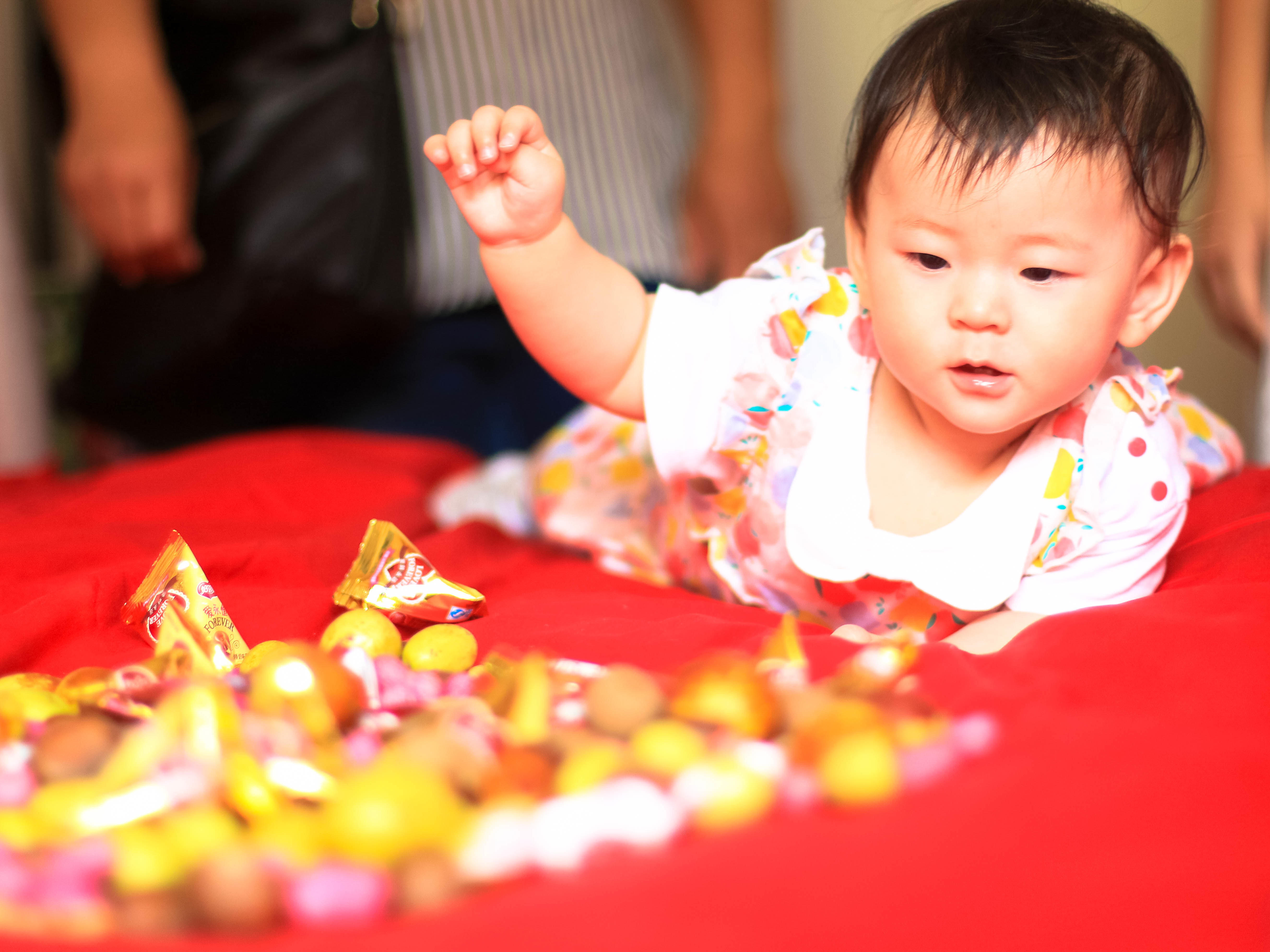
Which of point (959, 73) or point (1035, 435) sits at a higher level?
point (959, 73)

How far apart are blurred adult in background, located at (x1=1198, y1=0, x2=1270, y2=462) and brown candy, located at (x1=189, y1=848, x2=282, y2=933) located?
983 mm

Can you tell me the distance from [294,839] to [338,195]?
976 mm

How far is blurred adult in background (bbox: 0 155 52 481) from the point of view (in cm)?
141

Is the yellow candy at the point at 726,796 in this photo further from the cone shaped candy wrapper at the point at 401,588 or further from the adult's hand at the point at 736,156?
the adult's hand at the point at 736,156

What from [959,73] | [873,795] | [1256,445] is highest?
[959,73]

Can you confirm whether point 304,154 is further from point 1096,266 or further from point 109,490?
point 1096,266

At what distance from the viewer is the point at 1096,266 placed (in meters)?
0.68

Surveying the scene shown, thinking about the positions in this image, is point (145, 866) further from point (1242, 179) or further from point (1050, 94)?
point (1242, 179)

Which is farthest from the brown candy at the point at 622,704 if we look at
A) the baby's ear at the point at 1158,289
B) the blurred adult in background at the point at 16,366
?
the blurred adult in background at the point at 16,366

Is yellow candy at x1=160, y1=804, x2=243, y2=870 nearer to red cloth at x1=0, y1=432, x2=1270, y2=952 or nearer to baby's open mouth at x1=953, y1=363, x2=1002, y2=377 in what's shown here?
red cloth at x1=0, y1=432, x2=1270, y2=952

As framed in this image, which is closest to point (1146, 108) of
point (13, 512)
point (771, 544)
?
point (771, 544)

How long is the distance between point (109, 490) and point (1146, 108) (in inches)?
36.4

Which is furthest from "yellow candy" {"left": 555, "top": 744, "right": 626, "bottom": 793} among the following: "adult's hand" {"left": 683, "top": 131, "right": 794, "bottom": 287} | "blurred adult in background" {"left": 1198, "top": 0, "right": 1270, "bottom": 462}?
"adult's hand" {"left": 683, "top": 131, "right": 794, "bottom": 287}

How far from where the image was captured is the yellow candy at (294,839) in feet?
1.29
